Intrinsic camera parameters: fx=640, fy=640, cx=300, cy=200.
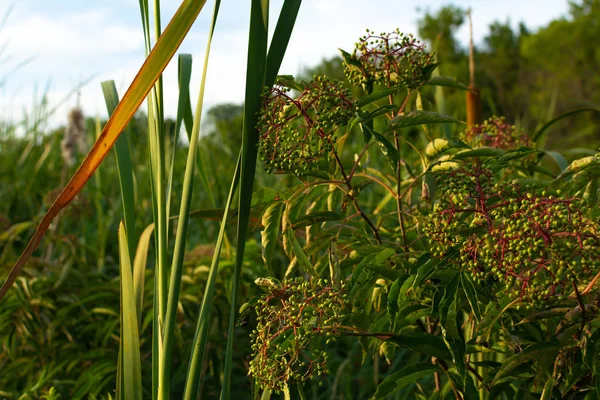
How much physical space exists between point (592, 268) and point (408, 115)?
37cm

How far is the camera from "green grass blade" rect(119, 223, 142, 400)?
3.85 ft

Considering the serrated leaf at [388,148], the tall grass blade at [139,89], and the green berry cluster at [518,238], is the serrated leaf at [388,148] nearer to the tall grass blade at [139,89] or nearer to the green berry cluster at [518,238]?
the green berry cluster at [518,238]

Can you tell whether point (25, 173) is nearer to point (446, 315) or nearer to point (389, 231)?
point (389, 231)

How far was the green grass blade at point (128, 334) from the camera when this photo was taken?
3.85ft

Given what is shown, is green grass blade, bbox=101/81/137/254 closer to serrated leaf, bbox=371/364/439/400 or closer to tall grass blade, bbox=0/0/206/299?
tall grass blade, bbox=0/0/206/299

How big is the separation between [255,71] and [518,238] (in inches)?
18.3

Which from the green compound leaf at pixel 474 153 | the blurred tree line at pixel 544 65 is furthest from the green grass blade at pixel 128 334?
the blurred tree line at pixel 544 65

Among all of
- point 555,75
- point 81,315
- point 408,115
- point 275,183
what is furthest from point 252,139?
point 555,75

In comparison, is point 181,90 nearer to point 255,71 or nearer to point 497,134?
point 255,71

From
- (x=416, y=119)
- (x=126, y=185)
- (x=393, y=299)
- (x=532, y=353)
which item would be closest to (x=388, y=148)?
(x=416, y=119)

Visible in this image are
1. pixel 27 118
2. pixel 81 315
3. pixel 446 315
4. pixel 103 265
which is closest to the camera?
pixel 446 315

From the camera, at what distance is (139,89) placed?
1034 millimetres

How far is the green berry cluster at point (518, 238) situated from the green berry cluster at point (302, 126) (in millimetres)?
200

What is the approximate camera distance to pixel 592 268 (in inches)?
33.7
